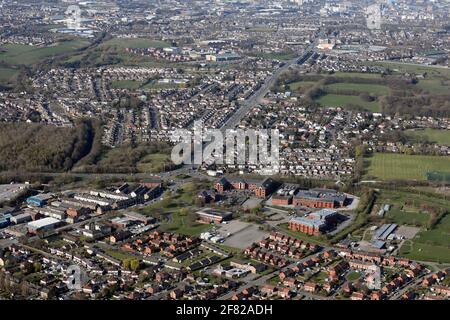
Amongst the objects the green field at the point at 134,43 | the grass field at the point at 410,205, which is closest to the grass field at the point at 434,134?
the grass field at the point at 410,205

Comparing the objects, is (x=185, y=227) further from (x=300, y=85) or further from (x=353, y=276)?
(x=300, y=85)

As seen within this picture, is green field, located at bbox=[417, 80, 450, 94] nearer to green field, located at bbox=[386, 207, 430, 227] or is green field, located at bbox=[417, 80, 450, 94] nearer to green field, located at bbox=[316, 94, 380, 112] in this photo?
green field, located at bbox=[316, 94, 380, 112]

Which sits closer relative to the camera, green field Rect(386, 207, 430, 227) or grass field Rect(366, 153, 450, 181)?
green field Rect(386, 207, 430, 227)

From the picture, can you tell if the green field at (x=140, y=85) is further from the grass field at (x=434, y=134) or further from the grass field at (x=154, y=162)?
the grass field at (x=434, y=134)

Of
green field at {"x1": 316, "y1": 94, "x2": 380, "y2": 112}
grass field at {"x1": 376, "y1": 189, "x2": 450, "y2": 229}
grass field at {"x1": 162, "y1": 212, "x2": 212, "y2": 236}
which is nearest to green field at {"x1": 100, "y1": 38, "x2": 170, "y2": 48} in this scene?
green field at {"x1": 316, "y1": 94, "x2": 380, "y2": 112}

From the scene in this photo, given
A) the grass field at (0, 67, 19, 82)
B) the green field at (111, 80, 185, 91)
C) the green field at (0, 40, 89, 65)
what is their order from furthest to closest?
the green field at (0, 40, 89, 65) < the grass field at (0, 67, 19, 82) < the green field at (111, 80, 185, 91)

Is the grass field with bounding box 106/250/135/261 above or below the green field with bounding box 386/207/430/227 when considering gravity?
above
